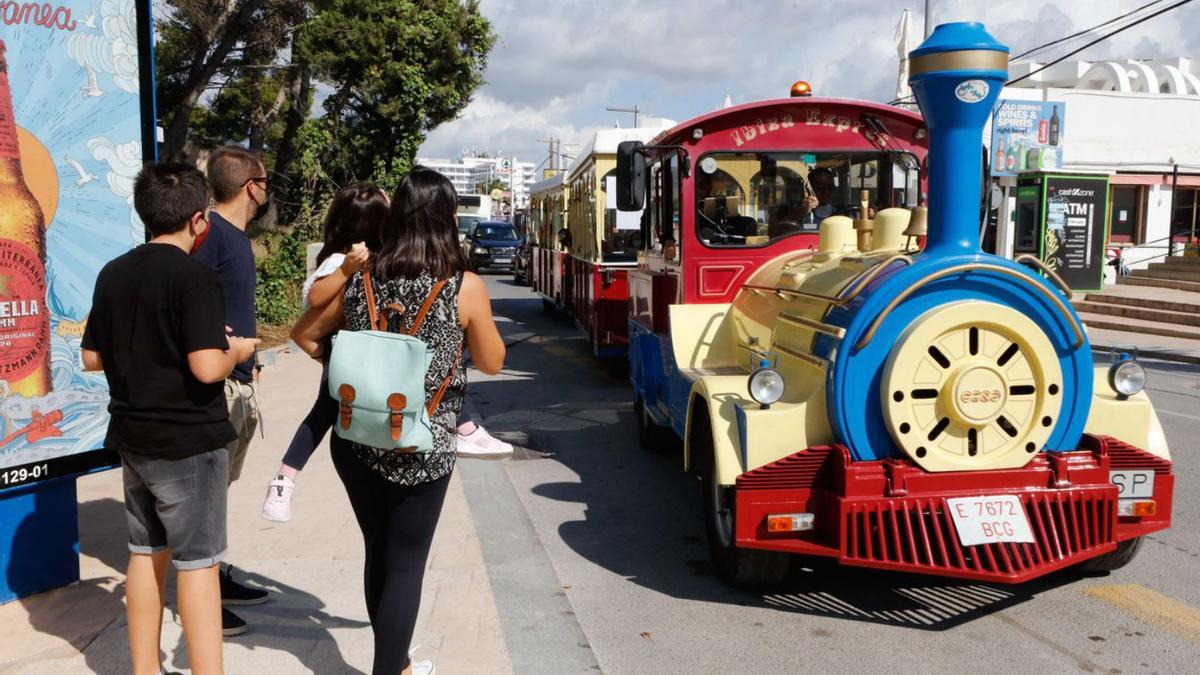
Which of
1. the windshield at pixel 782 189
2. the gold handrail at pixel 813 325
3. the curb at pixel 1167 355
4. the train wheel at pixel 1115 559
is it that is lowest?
the curb at pixel 1167 355

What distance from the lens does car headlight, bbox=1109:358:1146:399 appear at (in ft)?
15.0

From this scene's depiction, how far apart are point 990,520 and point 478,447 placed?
2.13m

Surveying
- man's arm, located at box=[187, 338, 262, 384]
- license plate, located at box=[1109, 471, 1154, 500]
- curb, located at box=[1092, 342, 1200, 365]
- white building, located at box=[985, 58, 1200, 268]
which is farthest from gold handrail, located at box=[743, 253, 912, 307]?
white building, located at box=[985, 58, 1200, 268]

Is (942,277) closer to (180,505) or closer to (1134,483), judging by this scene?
(1134,483)

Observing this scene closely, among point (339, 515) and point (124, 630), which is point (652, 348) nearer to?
point (339, 515)

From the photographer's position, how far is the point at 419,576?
3.21 metres

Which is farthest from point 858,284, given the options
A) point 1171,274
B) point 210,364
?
point 1171,274

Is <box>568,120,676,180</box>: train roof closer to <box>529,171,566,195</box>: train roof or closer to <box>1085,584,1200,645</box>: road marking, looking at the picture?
<box>529,171,566,195</box>: train roof

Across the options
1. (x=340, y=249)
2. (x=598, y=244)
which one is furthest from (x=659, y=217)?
(x=598, y=244)

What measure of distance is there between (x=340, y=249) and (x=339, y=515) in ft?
7.84

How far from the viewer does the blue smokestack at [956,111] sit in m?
4.29

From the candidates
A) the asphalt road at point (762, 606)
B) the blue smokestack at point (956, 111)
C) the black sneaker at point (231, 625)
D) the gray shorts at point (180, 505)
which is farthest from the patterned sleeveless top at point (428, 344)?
the blue smokestack at point (956, 111)

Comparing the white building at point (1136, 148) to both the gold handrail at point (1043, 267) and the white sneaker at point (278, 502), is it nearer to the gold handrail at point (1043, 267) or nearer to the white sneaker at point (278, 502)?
the gold handrail at point (1043, 267)

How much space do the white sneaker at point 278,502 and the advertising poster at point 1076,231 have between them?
20.6 metres
